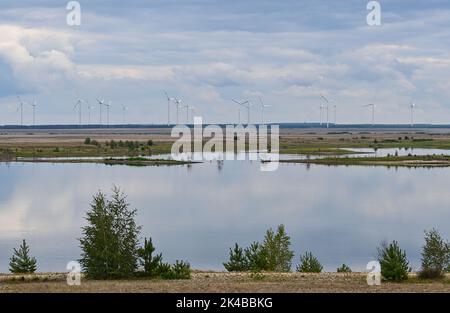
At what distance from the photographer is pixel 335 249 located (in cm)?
3234

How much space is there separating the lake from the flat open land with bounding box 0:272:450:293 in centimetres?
807

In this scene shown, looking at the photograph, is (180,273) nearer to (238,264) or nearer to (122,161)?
(238,264)

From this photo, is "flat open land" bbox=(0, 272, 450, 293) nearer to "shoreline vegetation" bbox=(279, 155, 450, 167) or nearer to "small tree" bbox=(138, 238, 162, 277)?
"small tree" bbox=(138, 238, 162, 277)

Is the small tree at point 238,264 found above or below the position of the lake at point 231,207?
below

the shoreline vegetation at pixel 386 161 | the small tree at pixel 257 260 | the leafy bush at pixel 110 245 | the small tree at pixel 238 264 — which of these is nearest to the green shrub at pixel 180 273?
the leafy bush at pixel 110 245

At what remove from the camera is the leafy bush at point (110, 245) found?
20.2 metres

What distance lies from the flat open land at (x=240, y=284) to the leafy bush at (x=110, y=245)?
94 cm

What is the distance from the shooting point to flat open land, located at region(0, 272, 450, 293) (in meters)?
16.4

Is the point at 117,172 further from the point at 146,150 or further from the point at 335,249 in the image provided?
the point at 335,249

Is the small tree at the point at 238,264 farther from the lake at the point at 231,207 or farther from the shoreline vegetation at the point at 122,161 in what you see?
the shoreline vegetation at the point at 122,161

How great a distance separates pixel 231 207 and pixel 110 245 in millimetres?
25696

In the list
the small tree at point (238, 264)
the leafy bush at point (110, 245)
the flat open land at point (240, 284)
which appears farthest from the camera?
the small tree at point (238, 264)

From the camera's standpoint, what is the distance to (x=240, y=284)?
1752cm

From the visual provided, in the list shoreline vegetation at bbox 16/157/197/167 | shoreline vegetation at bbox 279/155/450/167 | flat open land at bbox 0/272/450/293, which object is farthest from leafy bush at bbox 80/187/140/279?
shoreline vegetation at bbox 279/155/450/167
